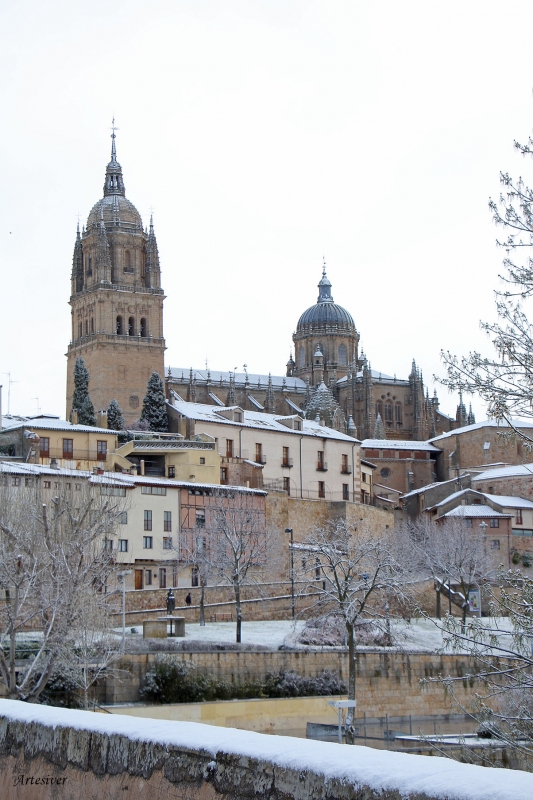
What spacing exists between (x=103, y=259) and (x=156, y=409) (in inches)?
1157

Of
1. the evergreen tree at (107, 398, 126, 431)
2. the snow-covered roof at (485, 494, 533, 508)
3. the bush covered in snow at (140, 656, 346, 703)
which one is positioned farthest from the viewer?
the evergreen tree at (107, 398, 126, 431)

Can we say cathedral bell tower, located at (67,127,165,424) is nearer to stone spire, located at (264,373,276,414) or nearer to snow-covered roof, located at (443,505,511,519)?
stone spire, located at (264,373,276,414)

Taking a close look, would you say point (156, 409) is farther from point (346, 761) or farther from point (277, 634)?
point (346, 761)

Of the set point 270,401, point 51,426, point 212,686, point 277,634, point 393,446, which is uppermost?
point 270,401

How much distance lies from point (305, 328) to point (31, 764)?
118m

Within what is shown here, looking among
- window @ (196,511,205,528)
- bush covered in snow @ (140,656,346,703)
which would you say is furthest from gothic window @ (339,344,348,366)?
bush covered in snow @ (140,656,346,703)

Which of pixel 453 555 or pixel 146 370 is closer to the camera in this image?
pixel 453 555

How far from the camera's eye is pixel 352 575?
4038 cm

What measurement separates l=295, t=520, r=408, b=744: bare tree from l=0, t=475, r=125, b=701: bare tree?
7.19m

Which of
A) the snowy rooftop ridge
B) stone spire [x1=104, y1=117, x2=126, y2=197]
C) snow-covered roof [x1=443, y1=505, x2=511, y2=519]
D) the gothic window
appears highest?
stone spire [x1=104, y1=117, x2=126, y2=197]

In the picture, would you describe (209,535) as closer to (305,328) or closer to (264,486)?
(264,486)

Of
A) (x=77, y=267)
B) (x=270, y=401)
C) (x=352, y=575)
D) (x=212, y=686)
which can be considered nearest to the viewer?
(x=212, y=686)

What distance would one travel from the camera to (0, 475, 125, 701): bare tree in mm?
25266

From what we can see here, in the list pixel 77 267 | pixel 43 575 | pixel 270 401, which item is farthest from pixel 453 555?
pixel 77 267
